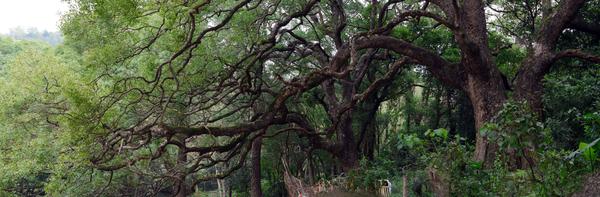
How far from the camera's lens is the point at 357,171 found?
349 inches

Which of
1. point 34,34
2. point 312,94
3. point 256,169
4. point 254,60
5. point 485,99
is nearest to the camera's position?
point 485,99

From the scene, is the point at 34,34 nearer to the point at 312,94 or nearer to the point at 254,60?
the point at 312,94

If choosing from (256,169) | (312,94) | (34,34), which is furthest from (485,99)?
(34,34)

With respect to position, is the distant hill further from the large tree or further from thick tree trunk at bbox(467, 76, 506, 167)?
thick tree trunk at bbox(467, 76, 506, 167)

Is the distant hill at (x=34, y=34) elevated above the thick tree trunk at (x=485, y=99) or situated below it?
above

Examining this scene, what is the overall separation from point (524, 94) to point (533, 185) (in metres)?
3.27

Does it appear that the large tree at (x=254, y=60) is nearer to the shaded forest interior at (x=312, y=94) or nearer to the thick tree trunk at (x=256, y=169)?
the shaded forest interior at (x=312, y=94)

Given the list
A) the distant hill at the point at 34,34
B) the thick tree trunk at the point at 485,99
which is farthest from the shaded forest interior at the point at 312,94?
the distant hill at the point at 34,34

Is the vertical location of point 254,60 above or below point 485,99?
above

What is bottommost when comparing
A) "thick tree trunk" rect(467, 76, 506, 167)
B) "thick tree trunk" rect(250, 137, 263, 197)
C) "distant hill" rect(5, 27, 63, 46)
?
"thick tree trunk" rect(250, 137, 263, 197)

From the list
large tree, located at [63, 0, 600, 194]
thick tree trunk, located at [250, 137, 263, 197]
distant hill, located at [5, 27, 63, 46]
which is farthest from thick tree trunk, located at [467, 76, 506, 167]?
distant hill, located at [5, 27, 63, 46]

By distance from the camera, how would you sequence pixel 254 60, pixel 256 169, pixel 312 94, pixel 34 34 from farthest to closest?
1. pixel 34 34
2. pixel 256 169
3. pixel 312 94
4. pixel 254 60

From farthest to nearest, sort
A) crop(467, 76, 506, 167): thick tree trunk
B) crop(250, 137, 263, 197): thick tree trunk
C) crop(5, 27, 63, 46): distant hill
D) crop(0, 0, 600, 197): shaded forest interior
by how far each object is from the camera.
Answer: crop(5, 27, 63, 46): distant hill → crop(250, 137, 263, 197): thick tree trunk → crop(467, 76, 506, 167): thick tree trunk → crop(0, 0, 600, 197): shaded forest interior

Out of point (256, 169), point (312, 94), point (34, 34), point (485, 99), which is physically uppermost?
point (34, 34)
